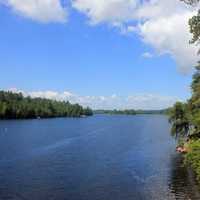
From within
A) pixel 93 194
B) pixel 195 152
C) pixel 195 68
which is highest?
pixel 195 68

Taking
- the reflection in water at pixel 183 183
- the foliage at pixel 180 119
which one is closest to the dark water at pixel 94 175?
the reflection in water at pixel 183 183

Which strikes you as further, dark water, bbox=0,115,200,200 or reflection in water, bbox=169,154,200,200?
dark water, bbox=0,115,200,200

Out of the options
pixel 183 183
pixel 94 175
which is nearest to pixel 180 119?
pixel 94 175

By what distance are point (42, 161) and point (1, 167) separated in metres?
8.34

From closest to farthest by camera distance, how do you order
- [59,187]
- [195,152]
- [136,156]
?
[195,152], [59,187], [136,156]

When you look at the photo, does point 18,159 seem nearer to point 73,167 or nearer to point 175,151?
point 73,167

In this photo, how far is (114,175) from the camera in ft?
188

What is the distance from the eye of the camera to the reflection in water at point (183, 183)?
4491cm

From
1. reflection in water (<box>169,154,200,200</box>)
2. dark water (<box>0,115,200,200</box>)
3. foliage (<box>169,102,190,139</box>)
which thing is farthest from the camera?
foliage (<box>169,102,190,139</box>)

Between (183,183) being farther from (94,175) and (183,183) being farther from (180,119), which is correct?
(180,119)

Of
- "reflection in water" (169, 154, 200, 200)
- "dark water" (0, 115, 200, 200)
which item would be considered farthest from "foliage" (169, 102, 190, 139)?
"reflection in water" (169, 154, 200, 200)

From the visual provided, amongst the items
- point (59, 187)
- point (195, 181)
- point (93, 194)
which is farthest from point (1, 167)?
point (195, 181)

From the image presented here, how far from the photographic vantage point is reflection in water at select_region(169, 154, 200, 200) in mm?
44906

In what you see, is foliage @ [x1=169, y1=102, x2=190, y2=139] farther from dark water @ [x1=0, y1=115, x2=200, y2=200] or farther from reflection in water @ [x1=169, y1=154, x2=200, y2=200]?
reflection in water @ [x1=169, y1=154, x2=200, y2=200]
